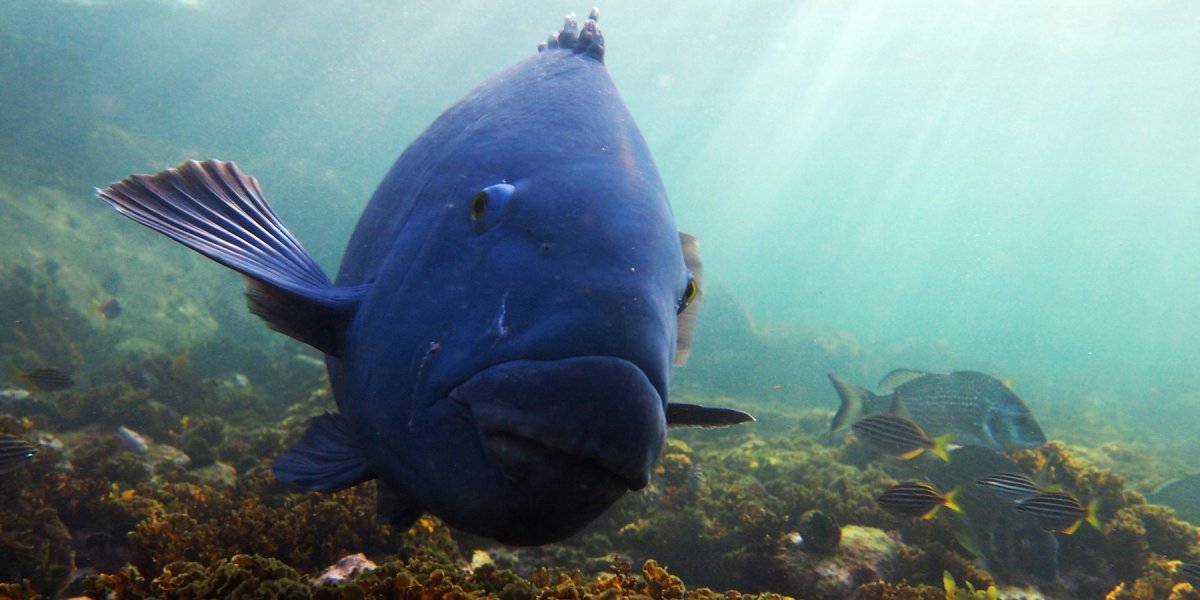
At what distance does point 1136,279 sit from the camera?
19912 cm

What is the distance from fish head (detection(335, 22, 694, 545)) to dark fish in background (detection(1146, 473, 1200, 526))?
46.2 feet

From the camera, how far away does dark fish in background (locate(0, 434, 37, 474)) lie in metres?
4.98

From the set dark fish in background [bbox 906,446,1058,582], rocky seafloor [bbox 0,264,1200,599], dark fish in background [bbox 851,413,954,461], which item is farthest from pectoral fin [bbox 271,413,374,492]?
dark fish in background [bbox 906,446,1058,582]

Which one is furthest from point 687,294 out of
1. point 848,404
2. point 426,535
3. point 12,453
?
point 848,404

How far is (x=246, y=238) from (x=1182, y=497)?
1516 cm

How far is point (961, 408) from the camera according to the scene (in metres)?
7.68

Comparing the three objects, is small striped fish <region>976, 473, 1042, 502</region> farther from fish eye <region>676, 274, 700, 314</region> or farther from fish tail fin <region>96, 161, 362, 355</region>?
fish tail fin <region>96, 161, 362, 355</region>

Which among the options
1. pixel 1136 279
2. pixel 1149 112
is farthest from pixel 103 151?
pixel 1136 279

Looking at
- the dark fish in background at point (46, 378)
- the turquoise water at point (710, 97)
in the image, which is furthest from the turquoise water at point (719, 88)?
the dark fish in background at point (46, 378)

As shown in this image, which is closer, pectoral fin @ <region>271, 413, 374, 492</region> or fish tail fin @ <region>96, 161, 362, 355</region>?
fish tail fin @ <region>96, 161, 362, 355</region>

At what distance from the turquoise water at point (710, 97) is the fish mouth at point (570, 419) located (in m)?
20.1

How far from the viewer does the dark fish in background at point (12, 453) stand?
4.98m

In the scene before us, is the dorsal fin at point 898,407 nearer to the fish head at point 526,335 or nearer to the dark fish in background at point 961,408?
the dark fish in background at point 961,408

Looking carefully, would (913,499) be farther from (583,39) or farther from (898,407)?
(583,39)
